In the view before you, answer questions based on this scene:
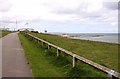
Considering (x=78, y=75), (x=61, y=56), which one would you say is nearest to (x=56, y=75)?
(x=78, y=75)

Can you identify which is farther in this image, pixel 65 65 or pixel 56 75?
pixel 65 65

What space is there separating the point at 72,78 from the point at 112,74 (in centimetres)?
213

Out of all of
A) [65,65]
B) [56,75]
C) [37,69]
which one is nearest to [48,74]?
[56,75]

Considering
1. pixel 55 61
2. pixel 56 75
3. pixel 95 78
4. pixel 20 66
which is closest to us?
pixel 95 78

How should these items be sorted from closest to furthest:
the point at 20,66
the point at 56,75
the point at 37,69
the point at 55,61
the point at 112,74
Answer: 1. the point at 112,74
2. the point at 56,75
3. the point at 37,69
4. the point at 20,66
5. the point at 55,61

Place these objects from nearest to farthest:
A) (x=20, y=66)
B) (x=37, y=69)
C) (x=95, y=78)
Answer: (x=95, y=78) → (x=37, y=69) → (x=20, y=66)

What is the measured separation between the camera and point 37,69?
11.1m

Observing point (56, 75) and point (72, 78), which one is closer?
point (72, 78)

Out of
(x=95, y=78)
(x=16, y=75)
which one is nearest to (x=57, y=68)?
(x=16, y=75)

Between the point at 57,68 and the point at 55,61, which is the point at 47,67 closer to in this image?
the point at 57,68

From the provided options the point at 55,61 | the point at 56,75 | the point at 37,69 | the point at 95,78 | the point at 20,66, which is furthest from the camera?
the point at 55,61

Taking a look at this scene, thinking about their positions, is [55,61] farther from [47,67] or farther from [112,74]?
[112,74]

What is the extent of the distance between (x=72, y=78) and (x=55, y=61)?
3.81 metres

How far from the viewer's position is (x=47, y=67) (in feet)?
38.2
